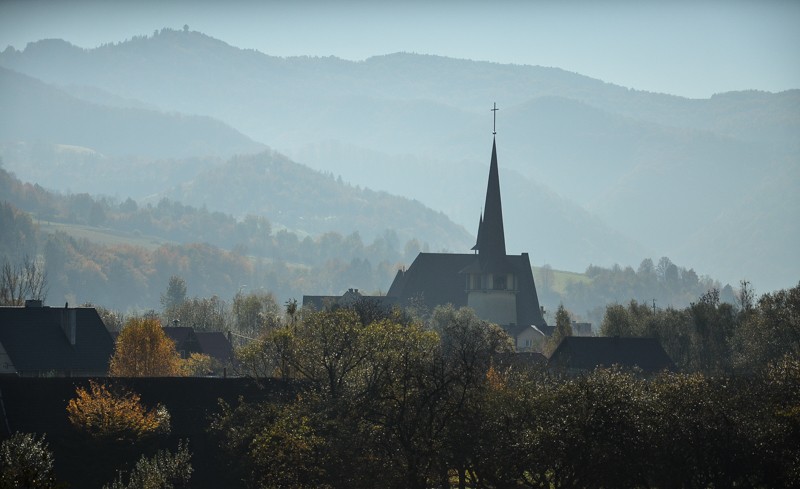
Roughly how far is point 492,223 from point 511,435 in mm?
106434

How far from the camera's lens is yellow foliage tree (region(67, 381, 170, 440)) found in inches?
2127

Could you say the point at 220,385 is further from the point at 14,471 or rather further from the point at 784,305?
the point at 784,305

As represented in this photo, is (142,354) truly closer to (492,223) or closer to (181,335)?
(181,335)

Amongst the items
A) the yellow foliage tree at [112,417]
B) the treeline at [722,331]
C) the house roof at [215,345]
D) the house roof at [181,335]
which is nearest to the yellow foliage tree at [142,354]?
the yellow foliage tree at [112,417]

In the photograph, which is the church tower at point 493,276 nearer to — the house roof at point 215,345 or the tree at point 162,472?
the house roof at point 215,345

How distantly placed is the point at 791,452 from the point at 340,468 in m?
16.7

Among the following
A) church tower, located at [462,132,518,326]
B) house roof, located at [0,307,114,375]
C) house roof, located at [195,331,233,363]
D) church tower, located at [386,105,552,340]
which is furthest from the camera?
church tower, located at [386,105,552,340]

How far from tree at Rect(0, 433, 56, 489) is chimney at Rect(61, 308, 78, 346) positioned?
101 feet

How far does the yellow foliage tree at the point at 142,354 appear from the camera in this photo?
8521 centimetres

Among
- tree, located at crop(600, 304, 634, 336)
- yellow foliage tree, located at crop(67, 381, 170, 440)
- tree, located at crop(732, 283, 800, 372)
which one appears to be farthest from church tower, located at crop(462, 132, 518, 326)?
yellow foliage tree, located at crop(67, 381, 170, 440)

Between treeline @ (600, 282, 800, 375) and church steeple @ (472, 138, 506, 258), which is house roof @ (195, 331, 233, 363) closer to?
church steeple @ (472, 138, 506, 258)

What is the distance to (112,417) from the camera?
54281 mm

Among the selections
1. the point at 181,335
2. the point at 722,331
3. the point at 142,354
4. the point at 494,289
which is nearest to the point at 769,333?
the point at 722,331

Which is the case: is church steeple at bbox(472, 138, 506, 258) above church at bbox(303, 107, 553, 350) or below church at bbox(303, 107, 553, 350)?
above
